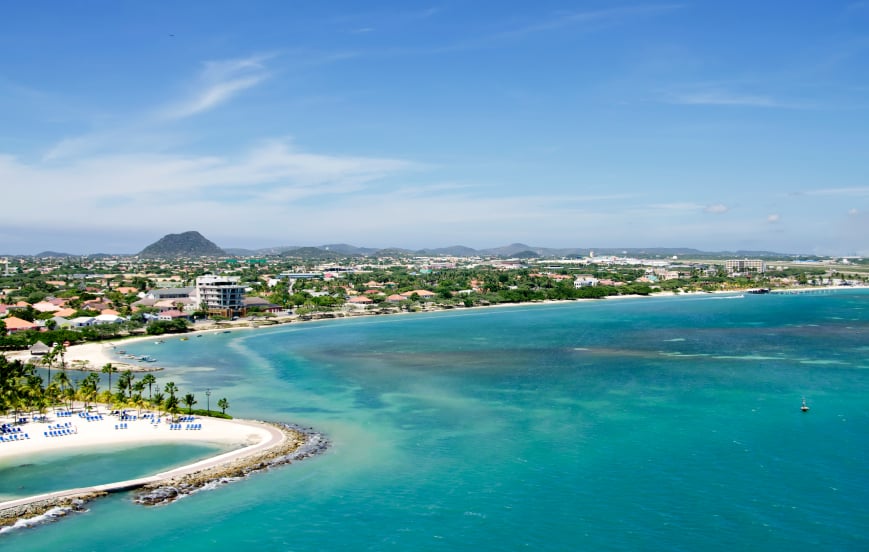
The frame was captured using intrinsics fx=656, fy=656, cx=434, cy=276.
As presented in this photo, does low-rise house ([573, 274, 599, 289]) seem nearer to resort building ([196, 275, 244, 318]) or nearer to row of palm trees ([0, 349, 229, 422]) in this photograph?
resort building ([196, 275, 244, 318])

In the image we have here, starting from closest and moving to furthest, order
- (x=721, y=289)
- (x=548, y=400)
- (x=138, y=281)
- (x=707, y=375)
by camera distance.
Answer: (x=548, y=400) < (x=707, y=375) < (x=138, y=281) < (x=721, y=289)

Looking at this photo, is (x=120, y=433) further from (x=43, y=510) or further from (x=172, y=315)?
(x=172, y=315)

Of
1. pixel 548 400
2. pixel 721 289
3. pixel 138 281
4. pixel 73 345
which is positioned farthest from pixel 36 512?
pixel 721 289

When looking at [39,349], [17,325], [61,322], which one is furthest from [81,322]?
[39,349]

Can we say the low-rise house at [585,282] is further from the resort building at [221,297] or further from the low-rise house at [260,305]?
the resort building at [221,297]

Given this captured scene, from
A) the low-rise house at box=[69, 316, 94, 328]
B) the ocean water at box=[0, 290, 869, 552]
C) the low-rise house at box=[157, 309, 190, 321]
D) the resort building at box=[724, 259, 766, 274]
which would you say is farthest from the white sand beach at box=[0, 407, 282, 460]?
the resort building at box=[724, 259, 766, 274]

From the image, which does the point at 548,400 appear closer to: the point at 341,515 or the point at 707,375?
the point at 707,375

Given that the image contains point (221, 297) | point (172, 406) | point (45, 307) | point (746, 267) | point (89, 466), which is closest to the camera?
point (89, 466)

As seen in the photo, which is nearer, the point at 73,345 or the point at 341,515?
the point at 341,515
